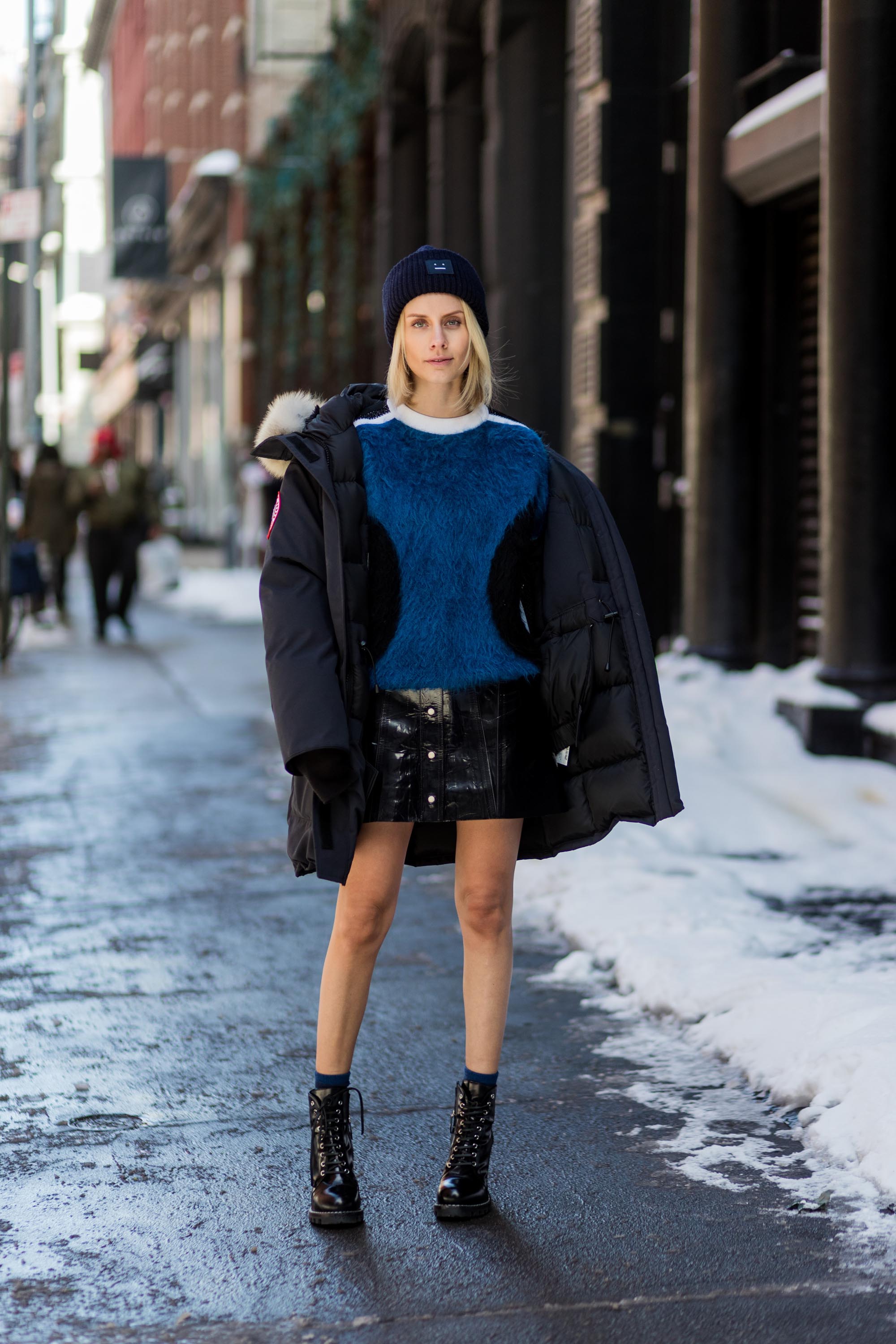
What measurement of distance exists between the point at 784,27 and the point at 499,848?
826cm

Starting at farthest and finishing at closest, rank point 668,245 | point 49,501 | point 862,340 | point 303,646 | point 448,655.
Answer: point 49,501
point 668,245
point 862,340
point 448,655
point 303,646

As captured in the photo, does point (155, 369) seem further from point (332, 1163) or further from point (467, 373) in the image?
point (332, 1163)

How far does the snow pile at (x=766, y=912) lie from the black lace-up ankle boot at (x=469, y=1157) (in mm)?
753

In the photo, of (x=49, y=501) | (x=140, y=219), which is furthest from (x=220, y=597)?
(x=140, y=219)

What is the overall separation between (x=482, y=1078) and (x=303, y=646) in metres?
0.96

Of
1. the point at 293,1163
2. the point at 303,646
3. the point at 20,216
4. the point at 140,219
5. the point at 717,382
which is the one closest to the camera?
the point at 303,646

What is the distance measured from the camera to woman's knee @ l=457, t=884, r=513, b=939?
3654 millimetres

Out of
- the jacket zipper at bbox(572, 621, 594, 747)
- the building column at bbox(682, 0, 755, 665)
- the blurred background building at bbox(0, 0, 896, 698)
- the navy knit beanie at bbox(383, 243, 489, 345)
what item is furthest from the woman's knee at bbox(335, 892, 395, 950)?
the building column at bbox(682, 0, 755, 665)

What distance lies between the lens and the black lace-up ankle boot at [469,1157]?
3607 millimetres

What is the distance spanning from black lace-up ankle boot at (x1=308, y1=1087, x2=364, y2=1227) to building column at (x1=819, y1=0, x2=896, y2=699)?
17.8ft

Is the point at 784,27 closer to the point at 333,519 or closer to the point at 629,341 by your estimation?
the point at 629,341

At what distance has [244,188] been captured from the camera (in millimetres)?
31641

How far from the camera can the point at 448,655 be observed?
3545 mm

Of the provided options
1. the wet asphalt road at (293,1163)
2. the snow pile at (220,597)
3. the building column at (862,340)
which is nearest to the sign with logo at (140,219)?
the snow pile at (220,597)
